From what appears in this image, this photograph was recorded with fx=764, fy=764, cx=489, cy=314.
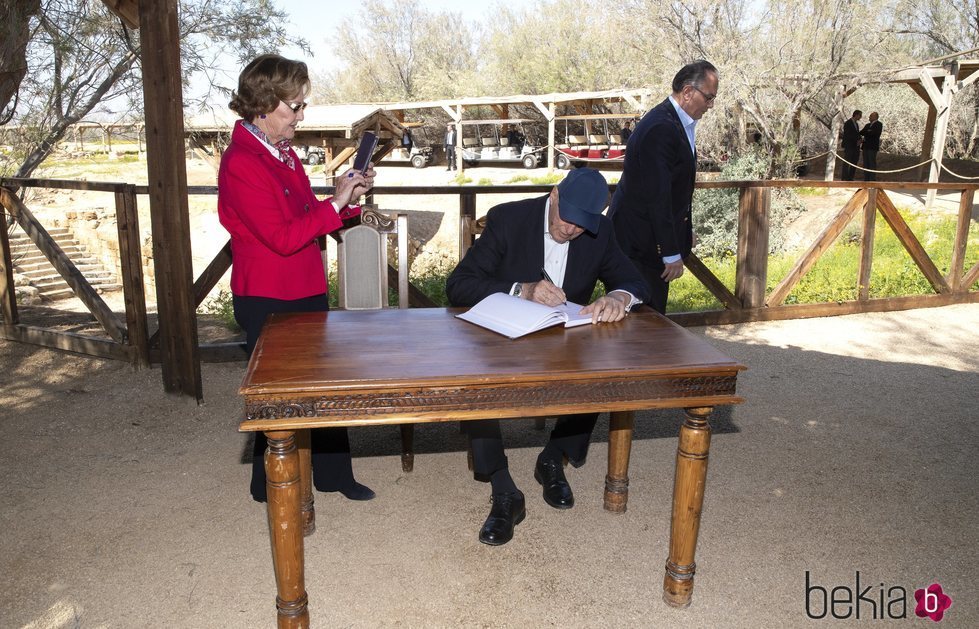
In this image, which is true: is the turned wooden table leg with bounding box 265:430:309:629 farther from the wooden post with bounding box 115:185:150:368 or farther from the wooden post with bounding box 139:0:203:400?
the wooden post with bounding box 115:185:150:368

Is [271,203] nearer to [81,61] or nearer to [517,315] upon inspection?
[517,315]

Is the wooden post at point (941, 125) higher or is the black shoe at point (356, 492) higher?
the wooden post at point (941, 125)

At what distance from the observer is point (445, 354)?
242 centimetres

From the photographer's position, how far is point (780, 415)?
454 centimetres

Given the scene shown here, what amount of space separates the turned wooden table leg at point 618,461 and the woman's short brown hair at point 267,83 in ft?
5.97

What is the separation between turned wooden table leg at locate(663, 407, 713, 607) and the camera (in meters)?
2.46

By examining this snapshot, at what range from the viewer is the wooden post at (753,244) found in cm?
651

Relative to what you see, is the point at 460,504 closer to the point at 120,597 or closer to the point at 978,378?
the point at 120,597

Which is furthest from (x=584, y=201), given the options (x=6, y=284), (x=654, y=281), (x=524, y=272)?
(x=6, y=284)

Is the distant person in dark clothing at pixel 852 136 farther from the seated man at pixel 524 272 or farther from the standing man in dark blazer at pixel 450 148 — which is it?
the seated man at pixel 524 272

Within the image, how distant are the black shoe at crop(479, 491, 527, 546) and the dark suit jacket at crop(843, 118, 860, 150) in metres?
17.5

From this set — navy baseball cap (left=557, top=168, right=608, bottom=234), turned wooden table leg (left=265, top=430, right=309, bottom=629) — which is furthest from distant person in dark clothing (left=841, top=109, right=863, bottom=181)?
turned wooden table leg (left=265, top=430, right=309, bottom=629)

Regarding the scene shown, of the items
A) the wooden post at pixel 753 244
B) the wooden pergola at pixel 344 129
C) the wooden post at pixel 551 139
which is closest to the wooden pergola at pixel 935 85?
the wooden post at pixel 551 139

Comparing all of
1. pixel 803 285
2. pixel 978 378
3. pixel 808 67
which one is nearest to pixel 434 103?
pixel 808 67
